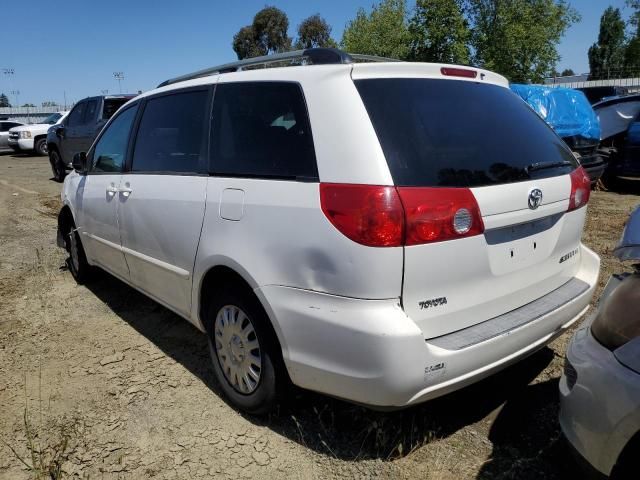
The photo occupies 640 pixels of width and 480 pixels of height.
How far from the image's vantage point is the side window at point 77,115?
493 inches

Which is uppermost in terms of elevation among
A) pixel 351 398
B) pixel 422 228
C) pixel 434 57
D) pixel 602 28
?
pixel 602 28

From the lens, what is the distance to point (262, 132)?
2.57 m

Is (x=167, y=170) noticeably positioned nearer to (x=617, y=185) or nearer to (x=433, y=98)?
(x=433, y=98)

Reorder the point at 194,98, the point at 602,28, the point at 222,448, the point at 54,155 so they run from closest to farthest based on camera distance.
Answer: the point at 222,448 < the point at 194,98 < the point at 54,155 < the point at 602,28

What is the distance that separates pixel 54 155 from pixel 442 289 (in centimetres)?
1373

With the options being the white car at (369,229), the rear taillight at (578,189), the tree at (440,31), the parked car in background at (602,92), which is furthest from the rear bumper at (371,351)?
the tree at (440,31)

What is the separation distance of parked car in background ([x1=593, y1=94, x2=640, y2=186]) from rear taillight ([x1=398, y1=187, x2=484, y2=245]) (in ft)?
26.0

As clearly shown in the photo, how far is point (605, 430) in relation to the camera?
170cm

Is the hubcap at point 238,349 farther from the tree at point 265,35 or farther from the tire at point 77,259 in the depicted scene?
the tree at point 265,35

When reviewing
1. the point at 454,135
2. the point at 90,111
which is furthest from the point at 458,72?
the point at 90,111

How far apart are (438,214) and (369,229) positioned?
288 millimetres

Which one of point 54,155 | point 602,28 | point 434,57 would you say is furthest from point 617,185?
point 602,28

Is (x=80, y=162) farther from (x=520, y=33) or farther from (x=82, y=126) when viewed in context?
(x=520, y=33)

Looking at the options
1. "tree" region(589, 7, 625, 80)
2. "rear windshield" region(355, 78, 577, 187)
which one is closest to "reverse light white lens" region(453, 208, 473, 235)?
"rear windshield" region(355, 78, 577, 187)
